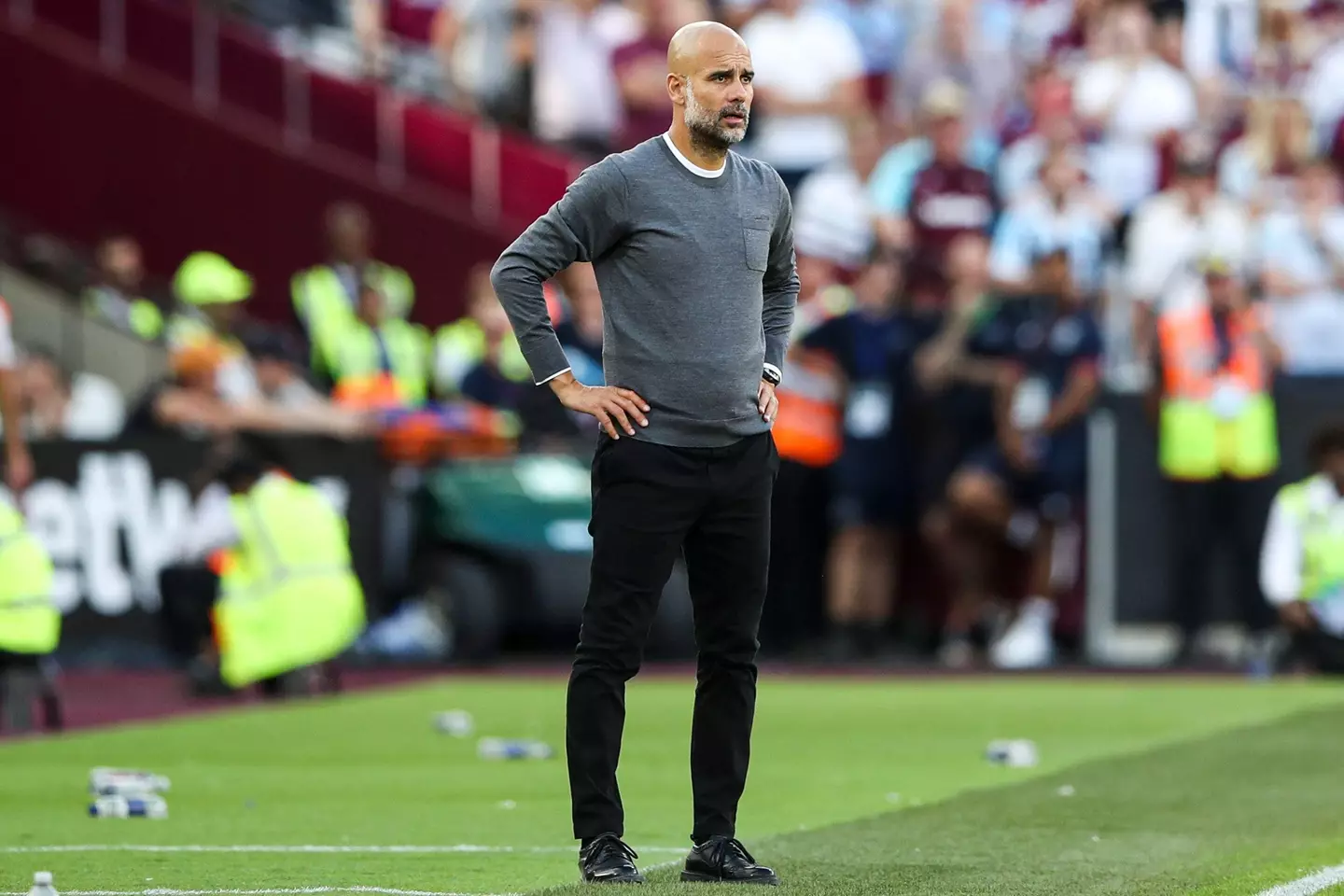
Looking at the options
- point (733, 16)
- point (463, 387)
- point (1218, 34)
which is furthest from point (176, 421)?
point (1218, 34)

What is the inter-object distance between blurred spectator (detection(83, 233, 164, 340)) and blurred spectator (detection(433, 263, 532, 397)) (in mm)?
2120

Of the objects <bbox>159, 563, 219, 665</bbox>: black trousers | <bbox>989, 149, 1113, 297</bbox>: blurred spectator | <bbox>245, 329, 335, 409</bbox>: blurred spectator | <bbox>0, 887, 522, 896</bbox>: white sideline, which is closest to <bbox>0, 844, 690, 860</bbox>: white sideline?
<bbox>0, 887, 522, 896</bbox>: white sideline

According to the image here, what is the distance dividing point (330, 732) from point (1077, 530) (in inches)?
263

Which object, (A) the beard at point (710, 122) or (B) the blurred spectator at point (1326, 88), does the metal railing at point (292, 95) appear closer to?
(B) the blurred spectator at point (1326, 88)

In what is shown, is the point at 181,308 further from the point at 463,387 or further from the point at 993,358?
the point at 993,358

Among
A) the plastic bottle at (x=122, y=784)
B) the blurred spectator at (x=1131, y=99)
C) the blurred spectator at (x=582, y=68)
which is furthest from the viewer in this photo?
the blurred spectator at (x=582, y=68)

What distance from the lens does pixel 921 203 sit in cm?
1927

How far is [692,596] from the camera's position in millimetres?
7344

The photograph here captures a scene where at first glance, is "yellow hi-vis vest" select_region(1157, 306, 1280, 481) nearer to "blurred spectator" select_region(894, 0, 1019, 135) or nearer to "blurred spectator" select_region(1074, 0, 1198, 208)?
"blurred spectator" select_region(1074, 0, 1198, 208)

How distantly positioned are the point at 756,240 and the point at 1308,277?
1138 centimetres

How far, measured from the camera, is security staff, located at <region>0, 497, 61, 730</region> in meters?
12.8

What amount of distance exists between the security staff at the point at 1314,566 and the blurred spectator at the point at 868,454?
273 centimetres

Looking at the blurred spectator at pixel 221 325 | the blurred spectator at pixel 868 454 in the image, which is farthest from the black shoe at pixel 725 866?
the blurred spectator at pixel 221 325

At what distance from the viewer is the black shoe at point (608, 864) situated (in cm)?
724
